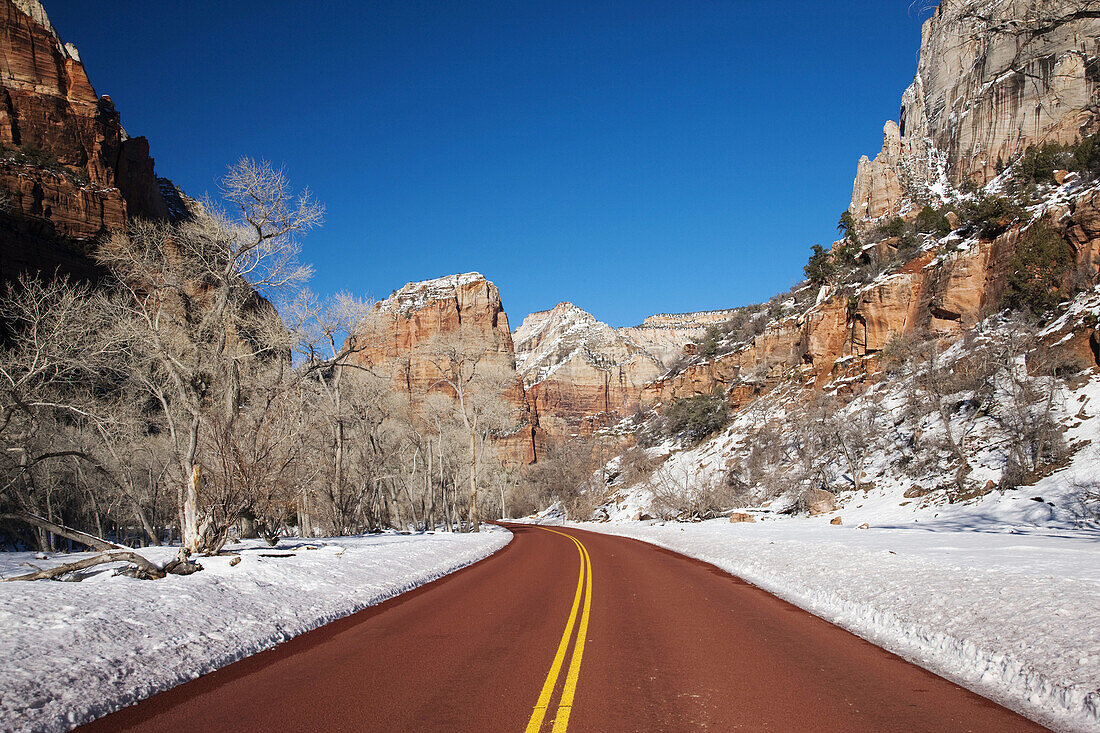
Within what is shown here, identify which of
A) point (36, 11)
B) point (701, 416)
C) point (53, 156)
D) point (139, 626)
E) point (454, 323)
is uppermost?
point (36, 11)

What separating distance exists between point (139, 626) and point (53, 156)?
71132 millimetres

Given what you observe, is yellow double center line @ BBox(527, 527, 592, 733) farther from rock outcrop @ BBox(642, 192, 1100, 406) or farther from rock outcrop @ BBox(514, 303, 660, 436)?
rock outcrop @ BBox(514, 303, 660, 436)

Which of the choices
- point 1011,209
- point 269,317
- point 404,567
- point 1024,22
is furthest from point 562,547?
point 1011,209

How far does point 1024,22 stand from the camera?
868 cm

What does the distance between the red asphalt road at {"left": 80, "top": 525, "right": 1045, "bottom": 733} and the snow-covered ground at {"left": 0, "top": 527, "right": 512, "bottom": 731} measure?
0.90ft

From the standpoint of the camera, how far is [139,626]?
5.99 meters

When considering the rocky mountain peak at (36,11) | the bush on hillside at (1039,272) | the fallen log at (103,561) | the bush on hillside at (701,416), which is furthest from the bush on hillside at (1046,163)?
the rocky mountain peak at (36,11)

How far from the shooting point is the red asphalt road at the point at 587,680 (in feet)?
14.2

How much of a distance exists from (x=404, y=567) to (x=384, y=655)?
7.17 meters

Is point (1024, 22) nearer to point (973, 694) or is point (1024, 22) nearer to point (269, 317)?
point (973, 694)

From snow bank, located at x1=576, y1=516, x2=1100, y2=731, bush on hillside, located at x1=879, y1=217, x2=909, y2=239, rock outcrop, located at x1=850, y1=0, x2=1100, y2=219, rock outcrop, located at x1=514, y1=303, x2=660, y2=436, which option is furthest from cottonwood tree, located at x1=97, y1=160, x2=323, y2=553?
rock outcrop, located at x1=514, y1=303, x2=660, y2=436

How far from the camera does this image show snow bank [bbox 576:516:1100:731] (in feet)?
15.8

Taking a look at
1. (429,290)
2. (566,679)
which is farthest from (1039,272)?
(429,290)

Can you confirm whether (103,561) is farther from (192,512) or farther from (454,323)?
(454,323)
